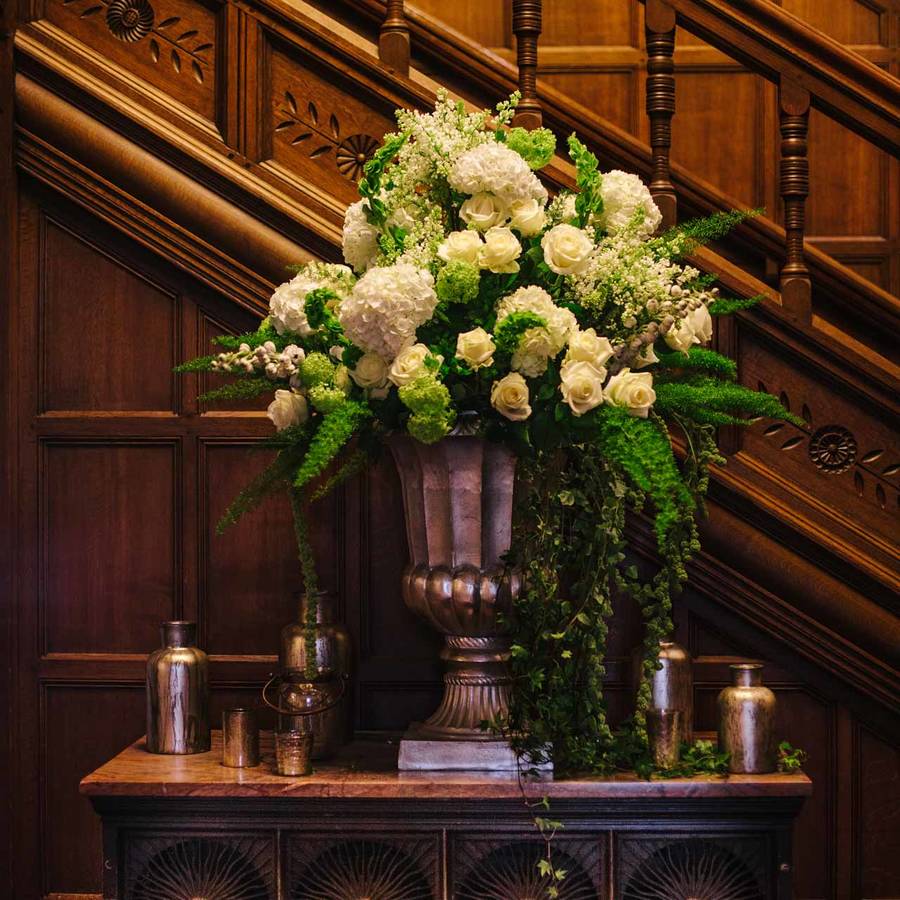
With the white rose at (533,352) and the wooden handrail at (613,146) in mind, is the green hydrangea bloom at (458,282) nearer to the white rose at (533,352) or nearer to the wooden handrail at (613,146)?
the white rose at (533,352)

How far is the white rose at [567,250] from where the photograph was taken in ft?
8.00

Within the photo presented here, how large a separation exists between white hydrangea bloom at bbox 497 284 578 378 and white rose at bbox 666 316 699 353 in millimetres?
171

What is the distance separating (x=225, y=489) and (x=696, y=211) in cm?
126

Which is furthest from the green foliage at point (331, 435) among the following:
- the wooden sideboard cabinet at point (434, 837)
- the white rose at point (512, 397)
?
the wooden sideboard cabinet at point (434, 837)

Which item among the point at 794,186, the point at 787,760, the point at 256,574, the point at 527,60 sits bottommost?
the point at 787,760

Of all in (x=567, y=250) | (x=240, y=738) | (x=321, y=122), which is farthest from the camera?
(x=321, y=122)

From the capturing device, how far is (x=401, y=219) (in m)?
2.58

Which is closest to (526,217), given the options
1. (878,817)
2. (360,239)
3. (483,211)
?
(483,211)

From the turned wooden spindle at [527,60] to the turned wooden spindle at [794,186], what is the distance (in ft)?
1.70

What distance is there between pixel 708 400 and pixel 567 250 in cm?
37

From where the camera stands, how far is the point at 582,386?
2381 millimetres

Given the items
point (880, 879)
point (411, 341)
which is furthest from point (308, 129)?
point (880, 879)

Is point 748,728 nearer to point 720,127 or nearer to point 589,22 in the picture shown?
point 720,127

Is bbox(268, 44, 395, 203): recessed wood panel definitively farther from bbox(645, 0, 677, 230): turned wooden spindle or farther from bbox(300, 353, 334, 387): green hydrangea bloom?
bbox(300, 353, 334, 387): green hydrangea bloom
